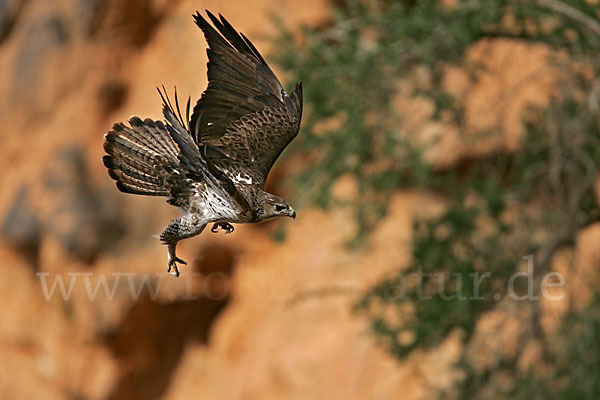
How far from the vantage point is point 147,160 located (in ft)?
4.37

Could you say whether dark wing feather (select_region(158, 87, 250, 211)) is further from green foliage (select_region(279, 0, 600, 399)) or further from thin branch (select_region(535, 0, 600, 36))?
thin branch (select_region(535, 0, 600, 36))

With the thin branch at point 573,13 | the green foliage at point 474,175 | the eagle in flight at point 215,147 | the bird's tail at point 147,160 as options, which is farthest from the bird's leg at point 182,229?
the thin branch at point 573,13

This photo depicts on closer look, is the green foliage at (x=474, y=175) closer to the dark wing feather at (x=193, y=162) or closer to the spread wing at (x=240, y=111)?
the spread wing at (x=240, y=111)

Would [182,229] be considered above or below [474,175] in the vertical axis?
above

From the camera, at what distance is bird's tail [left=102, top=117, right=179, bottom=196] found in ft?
4.36

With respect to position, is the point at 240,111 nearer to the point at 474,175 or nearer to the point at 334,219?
the point at 474,175

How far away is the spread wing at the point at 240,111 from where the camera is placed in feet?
4.25

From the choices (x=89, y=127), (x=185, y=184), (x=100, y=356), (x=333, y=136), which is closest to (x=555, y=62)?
(x=333, y=136)

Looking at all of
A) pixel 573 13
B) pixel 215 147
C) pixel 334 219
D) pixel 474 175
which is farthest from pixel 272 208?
pixel 334 219

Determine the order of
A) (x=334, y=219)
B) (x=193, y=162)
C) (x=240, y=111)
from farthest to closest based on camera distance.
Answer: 1. (x=334, y=219)
2. (x=240, y=111)
3. (x=193, y=162)

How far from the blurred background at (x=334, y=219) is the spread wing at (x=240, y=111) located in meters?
2.74

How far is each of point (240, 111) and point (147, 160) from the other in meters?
0.17

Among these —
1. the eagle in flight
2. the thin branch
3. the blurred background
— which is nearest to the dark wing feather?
the eagle in flight

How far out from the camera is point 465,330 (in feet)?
15.5
